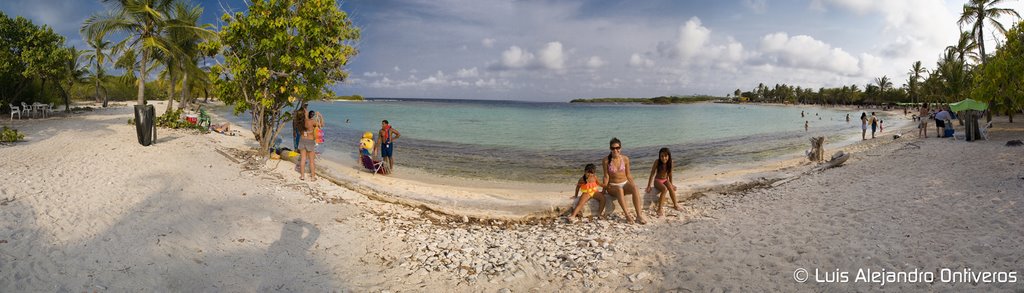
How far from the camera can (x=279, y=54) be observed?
38.6 feet

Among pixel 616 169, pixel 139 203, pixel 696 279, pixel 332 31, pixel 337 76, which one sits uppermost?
pixel 332 31

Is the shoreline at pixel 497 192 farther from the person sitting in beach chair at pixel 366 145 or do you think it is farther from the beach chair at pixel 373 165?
the person sitting in beach chair at pixel 366 145

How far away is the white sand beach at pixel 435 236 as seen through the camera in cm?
481

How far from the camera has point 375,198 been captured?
8.58m

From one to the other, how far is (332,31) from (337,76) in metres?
1.34

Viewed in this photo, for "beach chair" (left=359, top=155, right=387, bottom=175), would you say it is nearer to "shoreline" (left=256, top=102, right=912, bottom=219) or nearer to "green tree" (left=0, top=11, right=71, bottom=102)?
"shoreline" (left=256, top=102, right=912, bottom=219)

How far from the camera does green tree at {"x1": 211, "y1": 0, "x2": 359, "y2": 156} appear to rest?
434 inches

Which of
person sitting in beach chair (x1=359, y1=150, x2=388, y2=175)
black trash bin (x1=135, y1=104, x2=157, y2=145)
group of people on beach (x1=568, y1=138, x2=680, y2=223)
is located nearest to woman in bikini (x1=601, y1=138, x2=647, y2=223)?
Answer: group of people on beach (x1=568, y1=138, x2=680, y2=223)

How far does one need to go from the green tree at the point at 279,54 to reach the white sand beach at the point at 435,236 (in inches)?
116

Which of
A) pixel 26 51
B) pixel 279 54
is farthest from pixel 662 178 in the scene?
pixel 26 51

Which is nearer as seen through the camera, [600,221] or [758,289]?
[758,289]

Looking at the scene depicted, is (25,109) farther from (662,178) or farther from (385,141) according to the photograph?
(662,178)

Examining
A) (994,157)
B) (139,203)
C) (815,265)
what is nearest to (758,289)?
(815,265)

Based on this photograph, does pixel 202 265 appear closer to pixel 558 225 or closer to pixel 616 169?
pixel 558 225
